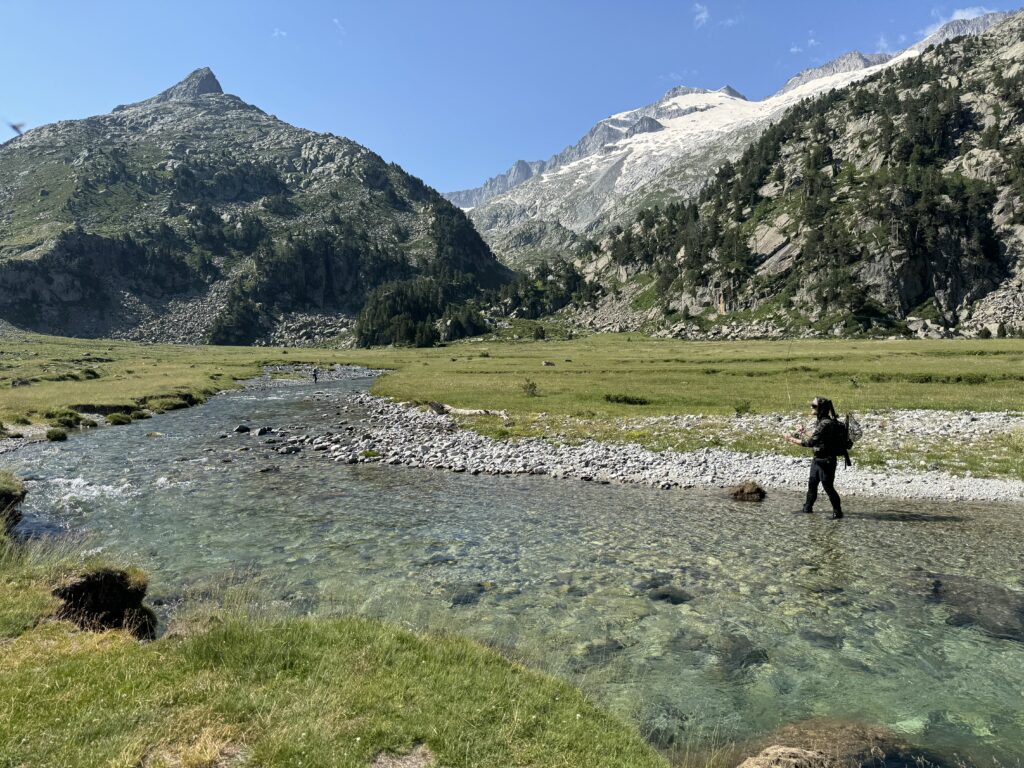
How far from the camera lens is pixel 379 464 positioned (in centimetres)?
3156

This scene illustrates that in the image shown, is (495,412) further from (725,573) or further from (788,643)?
(788,643)

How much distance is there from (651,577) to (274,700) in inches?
424

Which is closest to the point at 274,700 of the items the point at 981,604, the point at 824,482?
the point at 981,604

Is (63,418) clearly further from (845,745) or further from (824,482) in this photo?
(845,745)

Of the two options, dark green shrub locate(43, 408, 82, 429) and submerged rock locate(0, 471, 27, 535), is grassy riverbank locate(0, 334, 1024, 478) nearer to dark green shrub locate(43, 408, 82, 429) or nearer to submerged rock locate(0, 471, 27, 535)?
dark green shrub locate(43, 408, 82, 429)

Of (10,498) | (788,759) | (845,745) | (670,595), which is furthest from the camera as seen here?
(10,498)

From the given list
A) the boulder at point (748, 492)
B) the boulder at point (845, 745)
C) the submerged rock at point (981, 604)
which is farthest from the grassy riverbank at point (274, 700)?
the boulder at point (748, 492)

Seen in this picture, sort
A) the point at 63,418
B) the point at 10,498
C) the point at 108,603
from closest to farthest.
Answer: the point at 108,603 < the point at 10,498 < the point at 63,418

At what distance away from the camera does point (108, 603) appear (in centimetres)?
1138

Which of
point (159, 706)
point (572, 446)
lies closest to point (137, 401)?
point (572, 446)

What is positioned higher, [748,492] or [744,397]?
[744,397]

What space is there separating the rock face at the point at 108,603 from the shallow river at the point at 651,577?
157cm

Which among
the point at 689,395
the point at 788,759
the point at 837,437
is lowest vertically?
the point at 788,759

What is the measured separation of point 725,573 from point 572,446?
1814 cm
